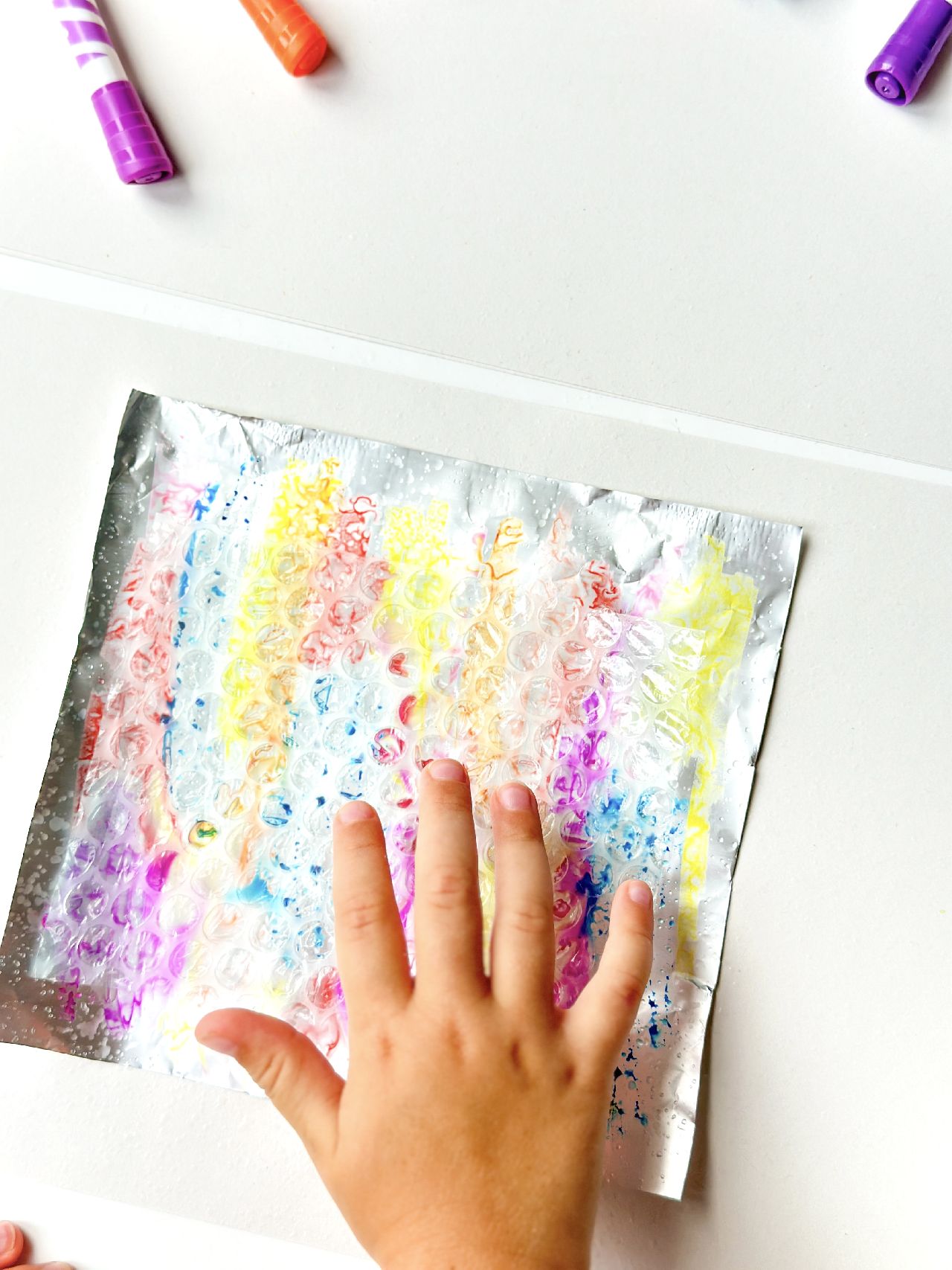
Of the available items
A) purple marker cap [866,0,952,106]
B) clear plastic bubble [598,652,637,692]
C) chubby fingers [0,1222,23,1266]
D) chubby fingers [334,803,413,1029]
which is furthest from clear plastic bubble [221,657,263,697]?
purple marker cap [866,0,952,106]

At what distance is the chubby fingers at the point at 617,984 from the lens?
0.52 meters

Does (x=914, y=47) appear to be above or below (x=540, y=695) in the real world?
above

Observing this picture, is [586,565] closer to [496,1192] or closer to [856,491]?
[856,491]

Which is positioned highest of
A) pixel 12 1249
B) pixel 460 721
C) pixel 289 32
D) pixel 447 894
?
pixel 289 32

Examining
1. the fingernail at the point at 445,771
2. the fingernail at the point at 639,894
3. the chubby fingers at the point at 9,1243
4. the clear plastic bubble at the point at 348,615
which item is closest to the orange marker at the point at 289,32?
the clear plastic bubble at the point at 348,615

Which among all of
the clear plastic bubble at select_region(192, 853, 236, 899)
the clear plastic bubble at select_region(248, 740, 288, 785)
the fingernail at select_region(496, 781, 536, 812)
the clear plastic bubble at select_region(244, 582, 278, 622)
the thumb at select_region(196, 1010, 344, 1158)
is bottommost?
the thumb at select_region(196, 1010, 344, 1158)

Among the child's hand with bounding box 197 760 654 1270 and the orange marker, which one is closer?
the child's hand with bounding box 197 760 654 1270

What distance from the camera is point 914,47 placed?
1.97ft

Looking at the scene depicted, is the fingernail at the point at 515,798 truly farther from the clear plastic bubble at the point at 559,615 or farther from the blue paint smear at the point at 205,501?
the blue paint smear at the point at 205,501

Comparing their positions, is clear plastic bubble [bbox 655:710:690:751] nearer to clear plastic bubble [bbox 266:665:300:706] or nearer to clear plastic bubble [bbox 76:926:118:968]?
clear plastic bubble [bbox 266:665:300:706]

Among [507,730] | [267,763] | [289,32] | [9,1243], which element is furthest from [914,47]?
[9,1243]

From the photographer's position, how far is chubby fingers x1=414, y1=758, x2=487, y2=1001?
51cm

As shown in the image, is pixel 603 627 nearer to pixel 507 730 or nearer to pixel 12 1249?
pixel 507 730

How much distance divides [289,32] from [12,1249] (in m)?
0.73
